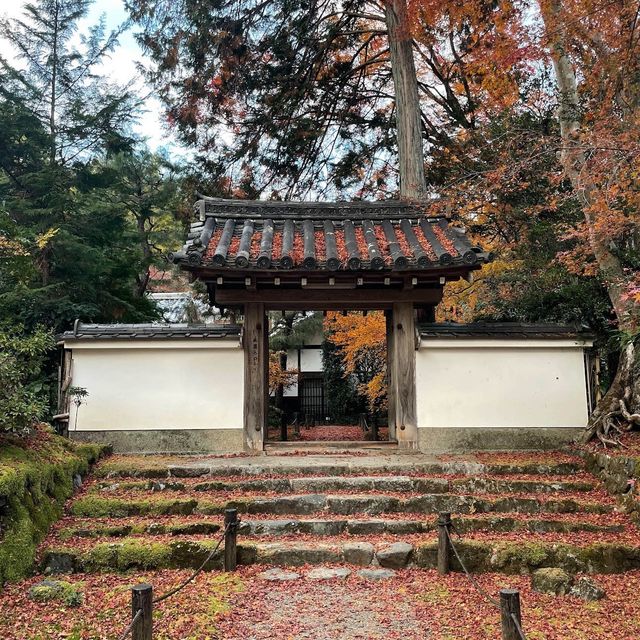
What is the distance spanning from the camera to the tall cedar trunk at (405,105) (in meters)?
11.2

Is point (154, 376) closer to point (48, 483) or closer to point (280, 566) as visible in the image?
point (48, 483)

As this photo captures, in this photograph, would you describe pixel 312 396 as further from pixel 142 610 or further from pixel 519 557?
pixel 142 610

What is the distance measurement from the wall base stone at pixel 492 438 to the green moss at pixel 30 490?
5.02 meters

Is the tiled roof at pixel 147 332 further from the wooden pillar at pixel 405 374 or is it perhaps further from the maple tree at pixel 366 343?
the maple tree at pixel 366 343

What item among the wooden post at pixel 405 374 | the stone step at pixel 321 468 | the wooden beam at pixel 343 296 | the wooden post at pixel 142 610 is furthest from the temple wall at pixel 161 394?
the wooden post at pixel 142 610

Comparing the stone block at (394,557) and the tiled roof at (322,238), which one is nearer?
the stone block at (394,557)

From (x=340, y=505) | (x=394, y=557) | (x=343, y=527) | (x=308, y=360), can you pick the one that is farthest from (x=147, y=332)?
(x=308, y=360)

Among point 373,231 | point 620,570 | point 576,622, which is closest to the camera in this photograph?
point 576,622

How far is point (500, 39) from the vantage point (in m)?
10.5

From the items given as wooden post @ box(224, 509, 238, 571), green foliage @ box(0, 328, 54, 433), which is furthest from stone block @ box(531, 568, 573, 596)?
green foliage @ box(0, 328, 54, 433)

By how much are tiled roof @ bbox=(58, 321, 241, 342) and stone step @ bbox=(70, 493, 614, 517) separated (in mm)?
2823

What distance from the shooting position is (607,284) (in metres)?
7.90

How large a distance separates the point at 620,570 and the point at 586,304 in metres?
5.10

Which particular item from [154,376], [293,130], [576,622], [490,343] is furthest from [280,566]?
[293,130]
